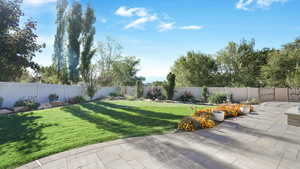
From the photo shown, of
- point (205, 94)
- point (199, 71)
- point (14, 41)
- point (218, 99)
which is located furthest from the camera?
point (199, 71)

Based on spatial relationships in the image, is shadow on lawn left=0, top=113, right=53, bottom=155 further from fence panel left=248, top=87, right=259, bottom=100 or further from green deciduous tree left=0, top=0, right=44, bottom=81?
fence panel left=248, top=87, right=259, bottom=100

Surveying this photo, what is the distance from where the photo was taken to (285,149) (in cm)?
258

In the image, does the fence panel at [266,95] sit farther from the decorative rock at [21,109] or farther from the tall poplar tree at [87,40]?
the decorative rock at [21,109]

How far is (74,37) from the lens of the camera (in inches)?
506

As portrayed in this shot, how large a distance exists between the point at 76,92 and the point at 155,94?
6.57 m

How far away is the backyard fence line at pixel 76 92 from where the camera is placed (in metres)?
7.60

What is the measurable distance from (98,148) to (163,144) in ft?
3.89

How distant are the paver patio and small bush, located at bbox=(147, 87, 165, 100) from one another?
891cm

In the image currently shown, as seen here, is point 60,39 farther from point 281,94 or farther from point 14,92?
point 281,94

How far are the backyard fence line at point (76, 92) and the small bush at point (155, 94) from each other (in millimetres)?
898

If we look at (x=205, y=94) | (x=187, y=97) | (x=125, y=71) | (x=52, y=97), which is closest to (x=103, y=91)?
(x=52, y=97)

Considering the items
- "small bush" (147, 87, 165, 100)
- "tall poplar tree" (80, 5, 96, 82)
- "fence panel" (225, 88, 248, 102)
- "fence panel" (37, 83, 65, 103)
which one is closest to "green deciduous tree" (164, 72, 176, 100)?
"small bush" (147, 87, 165, 100)

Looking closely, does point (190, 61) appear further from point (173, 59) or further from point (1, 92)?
point (1, 92)

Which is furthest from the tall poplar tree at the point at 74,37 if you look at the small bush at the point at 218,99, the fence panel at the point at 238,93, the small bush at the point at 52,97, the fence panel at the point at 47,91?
the fence panel at the point at 238,93
